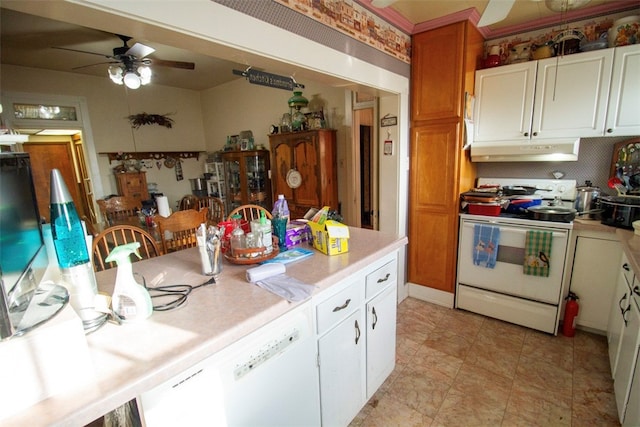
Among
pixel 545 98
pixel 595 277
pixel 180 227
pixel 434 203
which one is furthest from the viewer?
pixel 434 203

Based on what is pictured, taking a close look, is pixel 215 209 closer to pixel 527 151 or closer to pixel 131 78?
pixel 131 78

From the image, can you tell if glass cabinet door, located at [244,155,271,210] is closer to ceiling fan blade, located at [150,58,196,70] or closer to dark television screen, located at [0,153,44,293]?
ceiling fan blade, located at [150,58,196,70]

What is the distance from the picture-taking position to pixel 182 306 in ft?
3.47

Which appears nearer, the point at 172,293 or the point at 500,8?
the point at 172,293

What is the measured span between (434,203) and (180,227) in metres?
2.28

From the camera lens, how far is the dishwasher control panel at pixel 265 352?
977 millimetres

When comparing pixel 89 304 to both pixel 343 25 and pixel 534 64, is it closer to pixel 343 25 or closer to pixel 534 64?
pixel 343 25

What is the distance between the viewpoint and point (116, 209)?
3.85m

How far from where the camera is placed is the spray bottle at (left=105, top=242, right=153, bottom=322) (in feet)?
3.03

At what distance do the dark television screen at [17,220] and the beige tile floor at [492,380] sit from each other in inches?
66.4

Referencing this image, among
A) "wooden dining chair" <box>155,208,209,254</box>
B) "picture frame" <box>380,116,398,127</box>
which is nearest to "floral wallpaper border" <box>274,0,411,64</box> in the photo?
"picture frame" <box>380,116,398,127</box>

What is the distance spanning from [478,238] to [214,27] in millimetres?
2460

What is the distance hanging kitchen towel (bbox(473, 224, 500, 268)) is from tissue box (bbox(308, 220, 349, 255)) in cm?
155

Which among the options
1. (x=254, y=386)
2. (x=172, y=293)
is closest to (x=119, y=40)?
(x=172, y=293)
